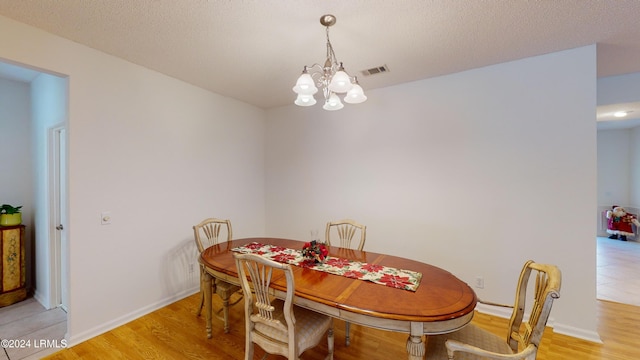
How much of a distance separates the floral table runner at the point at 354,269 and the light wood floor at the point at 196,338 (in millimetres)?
738

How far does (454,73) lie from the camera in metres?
2.84

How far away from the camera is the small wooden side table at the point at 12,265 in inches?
109

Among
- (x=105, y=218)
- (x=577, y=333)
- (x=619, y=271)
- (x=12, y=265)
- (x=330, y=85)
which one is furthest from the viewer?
(x=619, y=271)

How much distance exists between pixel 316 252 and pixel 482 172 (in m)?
2.03

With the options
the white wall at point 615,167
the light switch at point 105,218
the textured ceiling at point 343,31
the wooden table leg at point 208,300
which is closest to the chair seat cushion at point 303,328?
the wooden table leg at point 208,300

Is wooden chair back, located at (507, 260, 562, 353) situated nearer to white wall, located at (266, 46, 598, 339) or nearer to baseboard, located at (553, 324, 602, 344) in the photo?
white wall, located at (266, 46, 598, 339)

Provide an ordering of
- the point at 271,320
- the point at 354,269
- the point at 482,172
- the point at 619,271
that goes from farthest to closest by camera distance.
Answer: the point at 619,271 → the point at 482,172 → the point at 354,269 → the point at 271,320

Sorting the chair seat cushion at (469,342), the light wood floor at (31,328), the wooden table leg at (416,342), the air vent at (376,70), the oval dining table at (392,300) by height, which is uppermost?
the air vent at (376,70)

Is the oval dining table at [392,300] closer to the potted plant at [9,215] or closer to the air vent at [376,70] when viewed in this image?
the air vent at [376,70]

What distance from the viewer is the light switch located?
2.40 metres

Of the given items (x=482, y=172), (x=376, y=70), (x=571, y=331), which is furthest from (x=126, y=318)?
(x=571, y=331)

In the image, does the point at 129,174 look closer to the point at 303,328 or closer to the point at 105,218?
the point at 105,218

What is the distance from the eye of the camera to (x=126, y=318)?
2.54 m

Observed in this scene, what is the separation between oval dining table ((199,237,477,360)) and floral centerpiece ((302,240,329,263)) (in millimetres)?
145
